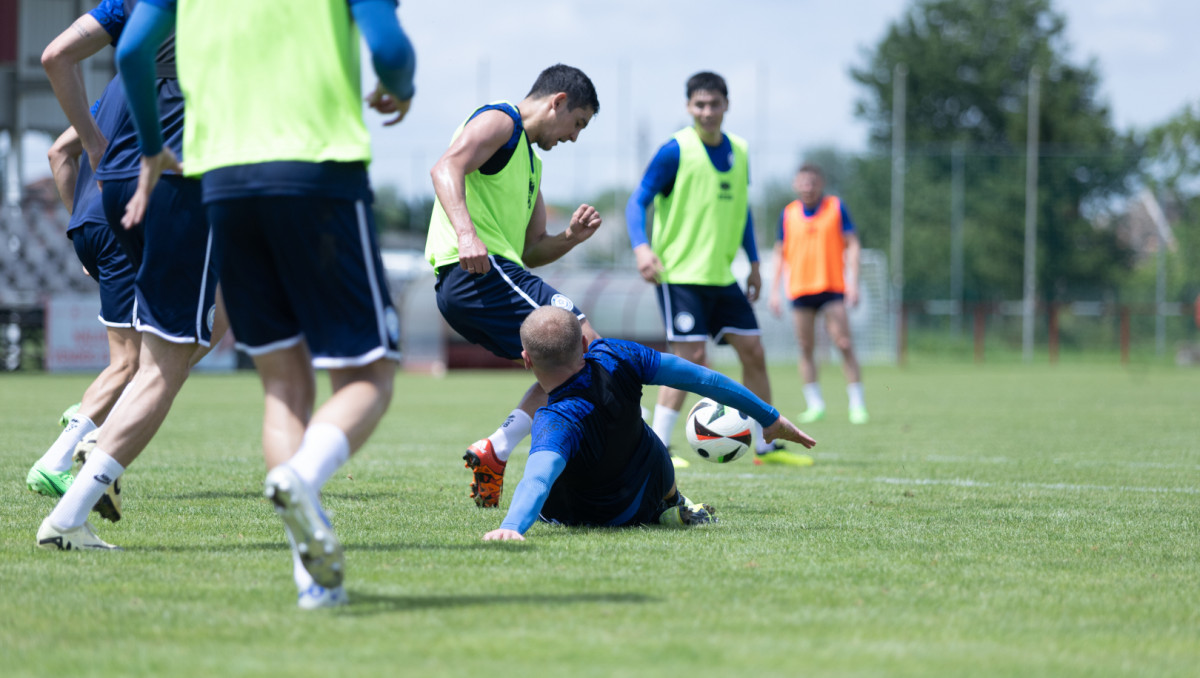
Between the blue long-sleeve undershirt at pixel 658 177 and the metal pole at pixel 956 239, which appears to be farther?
the metal pole at pixel 956 239

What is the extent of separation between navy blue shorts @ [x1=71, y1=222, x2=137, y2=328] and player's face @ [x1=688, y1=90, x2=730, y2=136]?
3667 mm

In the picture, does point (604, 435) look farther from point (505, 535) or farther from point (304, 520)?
point (304, 520)

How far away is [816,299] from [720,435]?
6.54 m

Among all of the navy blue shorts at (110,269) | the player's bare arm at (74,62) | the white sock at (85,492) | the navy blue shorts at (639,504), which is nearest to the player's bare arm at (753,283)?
the navy blue shorts at (639,504)

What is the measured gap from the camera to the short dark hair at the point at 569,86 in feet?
17.9

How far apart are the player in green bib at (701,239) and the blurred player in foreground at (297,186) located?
448cm

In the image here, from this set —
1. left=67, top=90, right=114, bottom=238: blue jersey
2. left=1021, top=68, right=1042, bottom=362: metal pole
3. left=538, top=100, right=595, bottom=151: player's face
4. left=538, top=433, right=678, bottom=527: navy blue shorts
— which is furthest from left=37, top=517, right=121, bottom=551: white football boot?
left=1021, top=68, right=1042, bottom=362: metal pole

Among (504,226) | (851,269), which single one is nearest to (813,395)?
(851,269)

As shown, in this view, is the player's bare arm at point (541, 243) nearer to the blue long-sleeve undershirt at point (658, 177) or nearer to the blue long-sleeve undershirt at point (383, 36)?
the blue long-sleeve undershirt at point (658, 177)

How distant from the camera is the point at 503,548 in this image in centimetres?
429

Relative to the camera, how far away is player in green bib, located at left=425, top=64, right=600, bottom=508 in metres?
5.16

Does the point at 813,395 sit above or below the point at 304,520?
below

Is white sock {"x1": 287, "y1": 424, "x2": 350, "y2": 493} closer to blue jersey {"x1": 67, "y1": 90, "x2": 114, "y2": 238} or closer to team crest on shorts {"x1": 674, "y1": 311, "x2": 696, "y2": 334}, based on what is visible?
blue jersey {"x1": 67, "y1": 90, "x2": 114, "y2": 238}

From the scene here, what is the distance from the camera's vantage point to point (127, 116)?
484 centimetres
